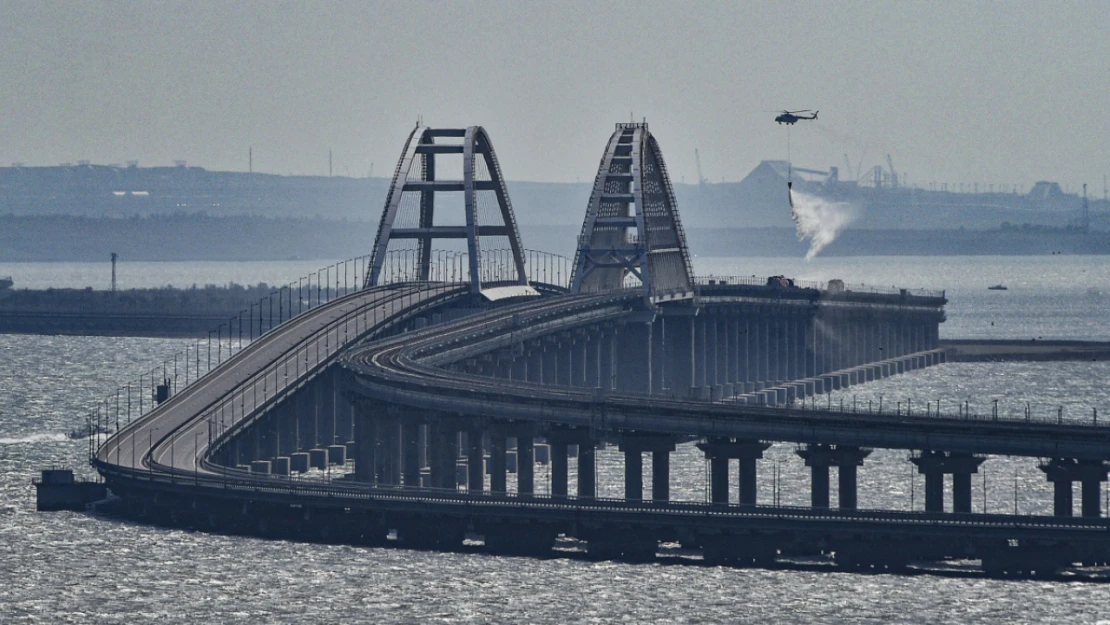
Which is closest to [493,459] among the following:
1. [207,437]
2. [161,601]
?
[207,437]

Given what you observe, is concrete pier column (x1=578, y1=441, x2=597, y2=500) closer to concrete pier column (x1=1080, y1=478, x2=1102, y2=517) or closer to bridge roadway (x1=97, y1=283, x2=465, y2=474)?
bridge roadway (x1=97, y1=283, x2=465, y2=474)

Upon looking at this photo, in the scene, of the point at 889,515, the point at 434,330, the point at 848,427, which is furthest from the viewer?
the point at 434,330

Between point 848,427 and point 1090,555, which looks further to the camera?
point 848,427

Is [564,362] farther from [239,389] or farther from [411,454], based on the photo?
[411,454]

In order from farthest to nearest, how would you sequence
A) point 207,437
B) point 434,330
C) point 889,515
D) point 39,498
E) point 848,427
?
point 434,330 < point 207,437 < point 39,498 < point 848,427 < point 889,515

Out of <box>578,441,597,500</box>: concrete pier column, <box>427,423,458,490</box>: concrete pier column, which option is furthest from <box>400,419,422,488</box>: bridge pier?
<box>578,441,597,500</box>: concrete pier column

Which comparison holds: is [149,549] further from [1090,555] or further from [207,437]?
[1090,555]

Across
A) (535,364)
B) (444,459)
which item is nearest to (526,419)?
(444,459)

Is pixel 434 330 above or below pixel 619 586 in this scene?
above
